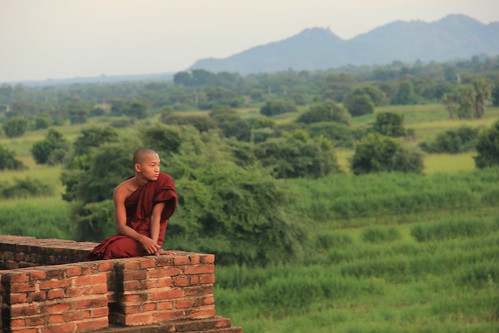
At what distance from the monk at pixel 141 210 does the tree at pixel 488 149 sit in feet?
87.4

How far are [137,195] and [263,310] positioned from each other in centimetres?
768

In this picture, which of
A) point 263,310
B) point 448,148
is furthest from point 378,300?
point 448,148

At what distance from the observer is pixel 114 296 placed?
16.2ft

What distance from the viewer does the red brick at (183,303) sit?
5.06m

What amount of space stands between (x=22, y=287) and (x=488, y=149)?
94.2 feet

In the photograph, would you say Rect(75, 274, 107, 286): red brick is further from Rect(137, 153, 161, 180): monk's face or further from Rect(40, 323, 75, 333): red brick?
Rect(137, 153, 161, 180): monk's face

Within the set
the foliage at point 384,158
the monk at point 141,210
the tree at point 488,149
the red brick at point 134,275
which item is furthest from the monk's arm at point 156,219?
the tree at point 488,149

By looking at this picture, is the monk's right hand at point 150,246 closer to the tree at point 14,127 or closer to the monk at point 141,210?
the monk at point 141,210

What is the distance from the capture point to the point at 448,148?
4034 centimetres

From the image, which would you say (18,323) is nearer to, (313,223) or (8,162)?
(313,223)

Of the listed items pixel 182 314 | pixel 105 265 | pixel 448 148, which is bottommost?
pixel 448 148

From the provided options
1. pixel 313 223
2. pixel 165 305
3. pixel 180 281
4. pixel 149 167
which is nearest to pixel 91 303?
pixel 165 305

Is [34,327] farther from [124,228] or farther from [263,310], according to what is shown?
[263,310]

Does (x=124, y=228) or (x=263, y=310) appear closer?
(x=124, y=228)
